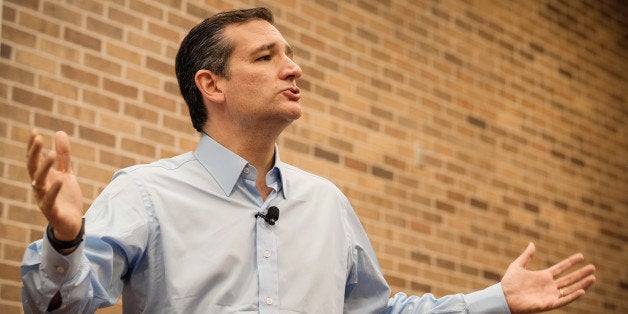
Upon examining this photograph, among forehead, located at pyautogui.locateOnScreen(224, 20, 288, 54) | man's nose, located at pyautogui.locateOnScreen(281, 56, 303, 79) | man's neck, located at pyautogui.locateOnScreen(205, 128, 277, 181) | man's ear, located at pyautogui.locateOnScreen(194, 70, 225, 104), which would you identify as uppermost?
forehead, located at pyautogui.locateOnScreen(224, 20, 288, 54)

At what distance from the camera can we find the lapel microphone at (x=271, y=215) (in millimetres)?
2281

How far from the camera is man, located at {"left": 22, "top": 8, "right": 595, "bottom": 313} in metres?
1.90

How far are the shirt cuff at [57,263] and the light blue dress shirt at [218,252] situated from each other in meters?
0.02

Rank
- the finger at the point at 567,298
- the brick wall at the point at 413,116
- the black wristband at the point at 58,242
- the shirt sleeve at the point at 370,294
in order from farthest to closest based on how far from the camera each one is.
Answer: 1. the brick wall at the point at 413,116
2. the shirt sleeve at the point at 370,294
3. the finger at the point at 567,298
4. the black wristband at the point at 58,242

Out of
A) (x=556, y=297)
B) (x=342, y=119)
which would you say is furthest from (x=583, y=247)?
(x=556, y=297)

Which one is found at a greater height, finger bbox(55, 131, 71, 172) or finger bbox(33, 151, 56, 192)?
finger bbox(55, 131, 71, 172)

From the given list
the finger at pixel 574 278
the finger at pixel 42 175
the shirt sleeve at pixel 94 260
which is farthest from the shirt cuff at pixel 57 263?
the finger at pixel 574 278

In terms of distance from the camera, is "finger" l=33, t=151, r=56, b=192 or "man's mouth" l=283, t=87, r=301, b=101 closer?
"finger" l=33, t=151, r=56, b=192

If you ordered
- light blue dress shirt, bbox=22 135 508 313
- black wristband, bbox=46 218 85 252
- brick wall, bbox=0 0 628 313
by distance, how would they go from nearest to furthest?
black wristband, bbox=46 218 85 252, light blue dress shirt, bbox=22 135 508 313, brick wall, bbox=0 0 628 313

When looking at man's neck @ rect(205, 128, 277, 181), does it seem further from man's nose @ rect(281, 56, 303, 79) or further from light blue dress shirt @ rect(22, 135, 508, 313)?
man's nose @ rect(281, 56, 303, 79)

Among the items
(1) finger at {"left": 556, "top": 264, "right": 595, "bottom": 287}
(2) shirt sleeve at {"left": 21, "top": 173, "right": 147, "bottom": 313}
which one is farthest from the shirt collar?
(1) finger at {"left": 556, "top": 264, "right": 595, "bottom": 287}

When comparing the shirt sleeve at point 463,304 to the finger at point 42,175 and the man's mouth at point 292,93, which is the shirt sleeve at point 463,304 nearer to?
the man's mouth at point 292,93

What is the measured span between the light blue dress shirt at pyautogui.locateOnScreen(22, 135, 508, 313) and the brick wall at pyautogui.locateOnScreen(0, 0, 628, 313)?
1334 mm

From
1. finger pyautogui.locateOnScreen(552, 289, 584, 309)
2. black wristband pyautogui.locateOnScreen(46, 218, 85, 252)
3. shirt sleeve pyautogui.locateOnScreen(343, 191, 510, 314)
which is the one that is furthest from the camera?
shirt sleeve pyautogui.locateOnScreen(343, 191, 510, 314)
